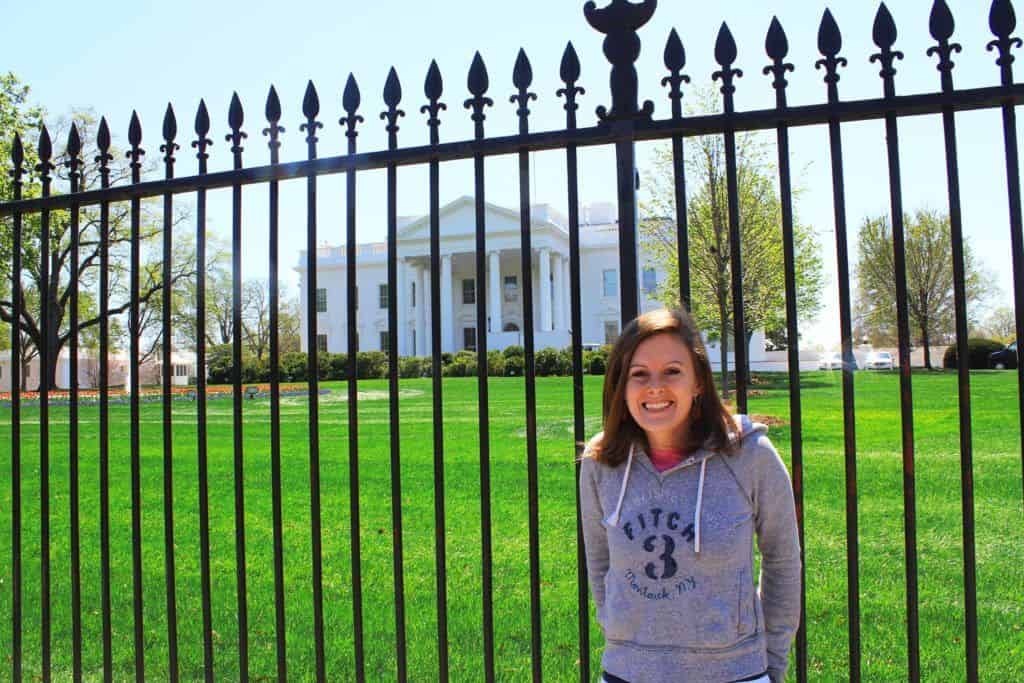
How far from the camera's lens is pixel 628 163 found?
249cm

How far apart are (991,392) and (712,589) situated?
601 inches

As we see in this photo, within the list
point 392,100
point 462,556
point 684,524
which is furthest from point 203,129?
point 462,556

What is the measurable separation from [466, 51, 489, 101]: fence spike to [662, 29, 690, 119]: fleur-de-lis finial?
57cm

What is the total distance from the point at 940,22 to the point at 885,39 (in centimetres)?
14

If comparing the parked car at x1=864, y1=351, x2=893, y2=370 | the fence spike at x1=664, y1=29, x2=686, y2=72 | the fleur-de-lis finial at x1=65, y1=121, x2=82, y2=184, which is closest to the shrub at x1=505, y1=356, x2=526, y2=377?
the parked car at x1=864, y1=351, x2=893, y2=370

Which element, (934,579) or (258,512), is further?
(258,512)

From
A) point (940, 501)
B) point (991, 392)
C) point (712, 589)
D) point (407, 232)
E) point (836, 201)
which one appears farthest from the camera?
point (407, 232)

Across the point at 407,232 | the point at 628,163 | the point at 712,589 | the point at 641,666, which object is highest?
the point at 407,232

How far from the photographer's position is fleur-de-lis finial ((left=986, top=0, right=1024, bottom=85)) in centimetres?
223

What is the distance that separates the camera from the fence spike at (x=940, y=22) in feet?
7.30

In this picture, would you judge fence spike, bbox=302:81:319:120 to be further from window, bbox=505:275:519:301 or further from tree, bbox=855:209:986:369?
window, bbox=505:275:519:301

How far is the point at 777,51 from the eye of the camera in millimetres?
2348

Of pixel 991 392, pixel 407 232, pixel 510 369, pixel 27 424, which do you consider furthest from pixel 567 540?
pixel 407 232

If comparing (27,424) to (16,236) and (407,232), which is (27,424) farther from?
(407,232)
